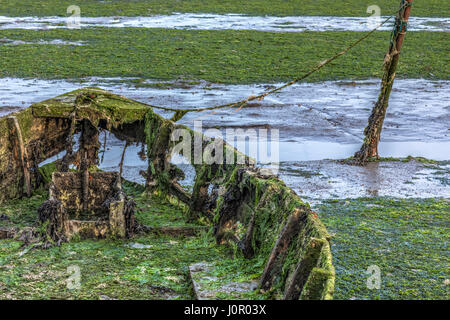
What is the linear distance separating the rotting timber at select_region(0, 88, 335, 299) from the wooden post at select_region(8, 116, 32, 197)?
0.5 inches

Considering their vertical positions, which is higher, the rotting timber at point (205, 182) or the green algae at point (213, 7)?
the green algae at point (213, 7)

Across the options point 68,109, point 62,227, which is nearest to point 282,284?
point 62,227

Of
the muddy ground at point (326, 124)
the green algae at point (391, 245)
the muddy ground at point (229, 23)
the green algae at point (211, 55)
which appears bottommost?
the green algae at point (391, 245)

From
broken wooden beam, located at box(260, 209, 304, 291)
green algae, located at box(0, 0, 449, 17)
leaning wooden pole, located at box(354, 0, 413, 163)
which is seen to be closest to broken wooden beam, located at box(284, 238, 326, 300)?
broken wooden beam, located at box(260, 209, 304, 291)

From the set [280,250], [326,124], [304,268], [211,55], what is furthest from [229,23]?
[304,268]

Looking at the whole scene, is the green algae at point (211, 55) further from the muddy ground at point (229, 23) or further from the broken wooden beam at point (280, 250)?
the broken wooden beam at point (280, 250)

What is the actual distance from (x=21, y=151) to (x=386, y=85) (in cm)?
644

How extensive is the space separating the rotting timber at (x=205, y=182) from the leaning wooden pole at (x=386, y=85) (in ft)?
14.3

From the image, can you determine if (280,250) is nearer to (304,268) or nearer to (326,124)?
(304,268)

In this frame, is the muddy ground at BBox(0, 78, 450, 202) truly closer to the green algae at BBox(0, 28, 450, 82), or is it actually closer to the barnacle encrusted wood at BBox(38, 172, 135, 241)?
the green algae at BBox(0, 28, 450, 82)

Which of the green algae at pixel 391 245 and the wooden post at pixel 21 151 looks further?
the wooden post at pixel 21 151

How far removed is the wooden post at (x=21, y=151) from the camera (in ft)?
28.4

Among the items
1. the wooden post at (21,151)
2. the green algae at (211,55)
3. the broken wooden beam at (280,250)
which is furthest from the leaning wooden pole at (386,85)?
the green algae at (211,55)

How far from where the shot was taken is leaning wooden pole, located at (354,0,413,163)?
1148 centimetres
